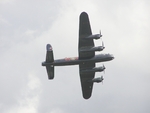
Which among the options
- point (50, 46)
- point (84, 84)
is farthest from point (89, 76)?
point (50, 46)

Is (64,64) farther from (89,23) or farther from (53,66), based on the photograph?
(89,23)

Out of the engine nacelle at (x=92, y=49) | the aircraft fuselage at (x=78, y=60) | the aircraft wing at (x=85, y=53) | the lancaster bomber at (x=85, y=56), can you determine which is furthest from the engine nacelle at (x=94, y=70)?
the engine nacelle at (x=92, y=49)

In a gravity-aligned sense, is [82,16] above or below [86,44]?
above

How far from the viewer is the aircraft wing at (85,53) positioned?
52.5 m

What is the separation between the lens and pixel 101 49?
53938mm

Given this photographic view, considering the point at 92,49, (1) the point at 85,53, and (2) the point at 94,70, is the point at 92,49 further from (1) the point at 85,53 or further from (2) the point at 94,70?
(2) the point at 94,70

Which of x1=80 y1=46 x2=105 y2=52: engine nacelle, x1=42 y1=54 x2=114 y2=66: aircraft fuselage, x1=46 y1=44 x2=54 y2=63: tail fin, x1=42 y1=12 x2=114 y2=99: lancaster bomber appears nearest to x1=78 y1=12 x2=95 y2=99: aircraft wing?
x1=42 y1=12 x2=114 y2=99: lancaster bomber

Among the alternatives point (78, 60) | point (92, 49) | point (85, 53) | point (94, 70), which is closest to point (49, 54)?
point (78, 60)

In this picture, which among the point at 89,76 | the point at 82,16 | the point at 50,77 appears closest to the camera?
the point at 82,16

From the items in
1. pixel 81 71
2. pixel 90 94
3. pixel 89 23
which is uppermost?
pixel 89 23

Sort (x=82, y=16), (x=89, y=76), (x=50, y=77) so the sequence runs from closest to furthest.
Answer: (x=82, y=16), (x=50, y=77), (x=89, y=76)

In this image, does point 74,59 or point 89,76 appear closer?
point 74,59

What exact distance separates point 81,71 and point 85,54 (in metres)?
4.22

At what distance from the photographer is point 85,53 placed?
54.8m
